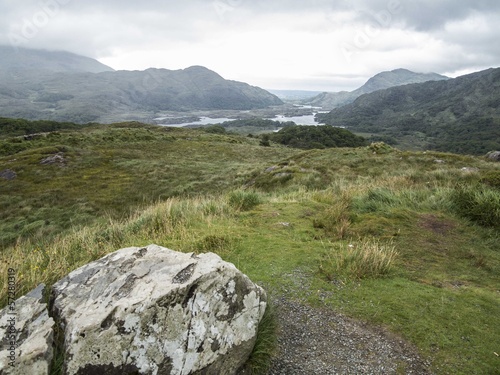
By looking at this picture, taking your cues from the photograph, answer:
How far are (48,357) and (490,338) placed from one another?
666 centimetres

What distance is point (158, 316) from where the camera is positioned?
163 inches

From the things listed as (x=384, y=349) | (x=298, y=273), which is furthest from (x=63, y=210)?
(x=384, y=349)

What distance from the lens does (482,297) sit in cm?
632

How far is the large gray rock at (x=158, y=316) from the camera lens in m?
3.85

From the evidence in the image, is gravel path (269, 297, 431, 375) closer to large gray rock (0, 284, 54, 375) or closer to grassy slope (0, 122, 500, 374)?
grassy slope (0, 122, 500, 374)

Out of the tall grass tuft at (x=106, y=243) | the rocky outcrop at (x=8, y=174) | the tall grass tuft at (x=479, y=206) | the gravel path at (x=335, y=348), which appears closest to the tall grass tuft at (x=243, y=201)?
the tall grass tuft at (x=106, y=243)

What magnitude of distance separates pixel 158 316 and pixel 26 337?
1.59 metres

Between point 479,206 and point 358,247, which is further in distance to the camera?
point 479,206

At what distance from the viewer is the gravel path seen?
466 cm

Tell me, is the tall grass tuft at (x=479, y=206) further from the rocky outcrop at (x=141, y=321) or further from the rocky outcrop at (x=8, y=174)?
the rocky outcrop at (x=8, y=174)

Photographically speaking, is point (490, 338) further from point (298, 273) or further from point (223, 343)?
point (223, 343)

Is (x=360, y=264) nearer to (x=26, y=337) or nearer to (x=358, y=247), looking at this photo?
(x=358, y=247)

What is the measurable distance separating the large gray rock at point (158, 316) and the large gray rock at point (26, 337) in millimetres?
222

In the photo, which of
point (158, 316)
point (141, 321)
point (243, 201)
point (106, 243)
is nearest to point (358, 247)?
point (158, 316)
